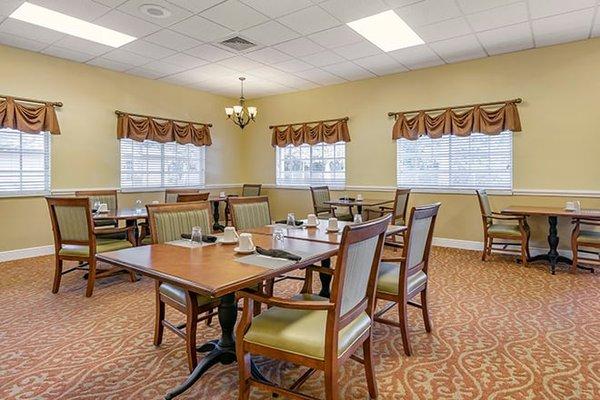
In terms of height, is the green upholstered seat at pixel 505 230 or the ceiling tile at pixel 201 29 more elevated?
the ceiling tile at pixel 201 29

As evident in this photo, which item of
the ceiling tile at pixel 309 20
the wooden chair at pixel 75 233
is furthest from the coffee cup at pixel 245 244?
the ceiling tile at pixel 309 20

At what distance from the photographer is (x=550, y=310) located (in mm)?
3328

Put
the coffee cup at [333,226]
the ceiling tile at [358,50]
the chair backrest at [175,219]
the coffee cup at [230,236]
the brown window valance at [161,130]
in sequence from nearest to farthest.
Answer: the coffee cup at [230,236], the chair backrest at [175,219], the coffee cup at [333,226], the ceiling tile at [358,50], the brown window valance at [161,130]

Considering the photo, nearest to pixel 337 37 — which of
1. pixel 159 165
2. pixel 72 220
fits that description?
pixel 72 220

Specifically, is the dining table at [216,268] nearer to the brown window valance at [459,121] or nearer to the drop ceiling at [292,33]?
the drop ceiling at [292,33]

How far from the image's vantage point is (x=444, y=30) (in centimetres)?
460

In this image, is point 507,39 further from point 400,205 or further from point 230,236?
point 230,236

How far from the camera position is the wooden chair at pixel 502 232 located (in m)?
4.81

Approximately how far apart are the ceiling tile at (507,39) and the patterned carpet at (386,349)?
3.06 m

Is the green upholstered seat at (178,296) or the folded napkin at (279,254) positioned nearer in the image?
the folded napkin at (279,254)

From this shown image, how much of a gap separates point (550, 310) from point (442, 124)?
3376 millimetres

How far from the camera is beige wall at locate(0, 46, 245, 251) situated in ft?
17.0

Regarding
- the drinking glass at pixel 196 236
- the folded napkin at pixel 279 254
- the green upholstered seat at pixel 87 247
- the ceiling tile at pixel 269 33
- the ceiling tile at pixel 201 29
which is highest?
the ceiling tile at pixel 269 33

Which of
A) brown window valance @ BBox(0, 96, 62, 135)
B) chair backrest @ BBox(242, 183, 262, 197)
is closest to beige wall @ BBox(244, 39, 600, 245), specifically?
chair backrest @ BBox(242, 183, 262, 197)
